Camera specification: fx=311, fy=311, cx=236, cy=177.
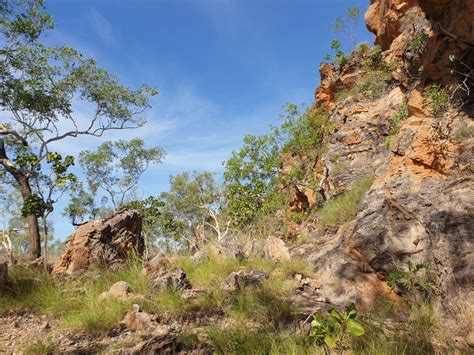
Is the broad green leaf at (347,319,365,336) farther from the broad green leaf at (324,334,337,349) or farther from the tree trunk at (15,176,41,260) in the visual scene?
the tree trunk at (15,176,41,260)

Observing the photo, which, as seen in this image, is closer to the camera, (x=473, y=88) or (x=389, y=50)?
(x=473, y=88)

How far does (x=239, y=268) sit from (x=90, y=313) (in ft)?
10.4

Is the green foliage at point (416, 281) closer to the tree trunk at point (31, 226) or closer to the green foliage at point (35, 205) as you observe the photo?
the green foliage at point (35, 205)

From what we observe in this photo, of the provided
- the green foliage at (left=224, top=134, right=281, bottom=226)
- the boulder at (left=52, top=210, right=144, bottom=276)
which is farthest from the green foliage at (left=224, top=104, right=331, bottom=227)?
the boulder at (left=52, top=210, right=144, bottom=276)

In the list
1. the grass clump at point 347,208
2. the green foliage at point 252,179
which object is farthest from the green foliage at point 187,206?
the grass clump at point 347,208

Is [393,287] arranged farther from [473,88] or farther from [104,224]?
[104,224]

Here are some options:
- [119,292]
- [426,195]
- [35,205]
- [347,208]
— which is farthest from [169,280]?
[347,208]

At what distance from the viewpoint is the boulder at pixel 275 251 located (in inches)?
269

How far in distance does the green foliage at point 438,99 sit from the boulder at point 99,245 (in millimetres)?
6894

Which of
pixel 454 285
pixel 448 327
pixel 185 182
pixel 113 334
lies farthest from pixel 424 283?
pixel 185 182

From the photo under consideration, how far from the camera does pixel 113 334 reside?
144 inches

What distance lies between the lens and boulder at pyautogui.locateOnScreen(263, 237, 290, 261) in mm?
6840

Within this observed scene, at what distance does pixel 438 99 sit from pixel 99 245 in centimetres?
761

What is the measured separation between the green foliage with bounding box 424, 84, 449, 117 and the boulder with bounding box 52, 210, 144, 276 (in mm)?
6894
